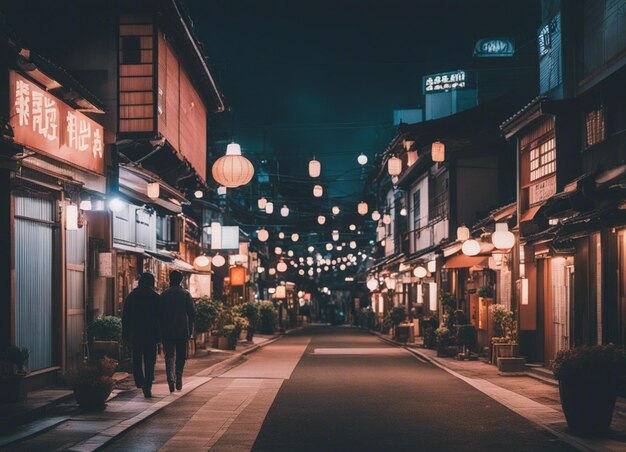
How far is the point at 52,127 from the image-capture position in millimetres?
16766

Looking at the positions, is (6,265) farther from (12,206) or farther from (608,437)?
(608,437)

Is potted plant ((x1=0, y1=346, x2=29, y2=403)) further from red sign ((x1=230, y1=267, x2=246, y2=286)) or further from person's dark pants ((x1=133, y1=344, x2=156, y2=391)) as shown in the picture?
red sign ((x1=230, y1=267, x2=246, y2=286))

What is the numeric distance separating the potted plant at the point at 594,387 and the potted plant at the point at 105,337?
10.8m

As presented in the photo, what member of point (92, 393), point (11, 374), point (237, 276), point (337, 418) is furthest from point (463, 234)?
point (237, 276)

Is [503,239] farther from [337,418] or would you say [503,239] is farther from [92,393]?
[92,393]

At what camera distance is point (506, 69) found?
48.3 m

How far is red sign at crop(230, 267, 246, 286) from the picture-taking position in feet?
162

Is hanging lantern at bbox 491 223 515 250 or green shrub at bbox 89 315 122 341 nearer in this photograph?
green shrub at bbox 89 315 122 341

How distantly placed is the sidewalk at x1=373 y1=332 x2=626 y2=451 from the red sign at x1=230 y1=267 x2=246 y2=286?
70.9ft

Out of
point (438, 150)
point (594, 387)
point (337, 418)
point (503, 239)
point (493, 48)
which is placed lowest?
point (337, 418)

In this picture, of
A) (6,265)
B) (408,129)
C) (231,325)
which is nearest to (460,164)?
(408,129)

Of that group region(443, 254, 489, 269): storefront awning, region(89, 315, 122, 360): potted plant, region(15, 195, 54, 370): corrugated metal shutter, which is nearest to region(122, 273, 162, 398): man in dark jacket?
region(15, 195, 54, 370): corrugated metal shutter

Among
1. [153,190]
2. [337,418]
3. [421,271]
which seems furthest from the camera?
[421,271]

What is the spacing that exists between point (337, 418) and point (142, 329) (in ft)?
14.3
